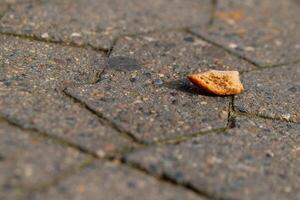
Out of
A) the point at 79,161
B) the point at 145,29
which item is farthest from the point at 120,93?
the point at 145,29

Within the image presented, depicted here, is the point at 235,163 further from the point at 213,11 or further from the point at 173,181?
the point at 213,11

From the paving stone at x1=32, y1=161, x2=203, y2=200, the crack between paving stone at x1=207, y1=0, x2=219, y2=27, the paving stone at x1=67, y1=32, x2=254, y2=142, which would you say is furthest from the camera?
the crack between paving stone at x1=207, y1=0, x2=219, y2=27

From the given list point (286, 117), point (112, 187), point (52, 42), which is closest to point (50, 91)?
point (52, 42)

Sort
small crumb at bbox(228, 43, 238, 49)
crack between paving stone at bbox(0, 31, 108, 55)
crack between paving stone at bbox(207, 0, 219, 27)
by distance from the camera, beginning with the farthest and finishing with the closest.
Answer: crack between paving stone at bbox(207, 0, 219, 27) < small crumb at bbox(228, 43, 238, 49) < crack between paving stone at bbox(0, 31, 108, 55)

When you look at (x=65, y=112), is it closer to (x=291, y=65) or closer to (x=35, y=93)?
(x=35, y=93)

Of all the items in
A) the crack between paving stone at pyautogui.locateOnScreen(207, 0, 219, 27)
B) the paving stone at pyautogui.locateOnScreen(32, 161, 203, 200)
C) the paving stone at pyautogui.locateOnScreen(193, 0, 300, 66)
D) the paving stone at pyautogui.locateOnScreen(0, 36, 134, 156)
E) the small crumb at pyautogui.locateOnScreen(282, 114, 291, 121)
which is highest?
the paving stone at pyautogui.locateOnScreen(0, 36, 134, 156)

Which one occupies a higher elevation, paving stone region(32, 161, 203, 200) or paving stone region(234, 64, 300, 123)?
paving stone region(32, 161, 203, 200)

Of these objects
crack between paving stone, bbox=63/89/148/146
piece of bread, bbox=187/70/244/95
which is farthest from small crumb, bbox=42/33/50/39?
piece of bread, bbox=187/70/244/95

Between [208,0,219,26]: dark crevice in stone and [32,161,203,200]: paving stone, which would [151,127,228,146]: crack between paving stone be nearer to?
[32,161,203,200]: paving stone

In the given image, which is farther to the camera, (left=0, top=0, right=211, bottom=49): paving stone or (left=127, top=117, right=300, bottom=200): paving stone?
(left=0, top=0, right=211, bottom=49): paving stone
